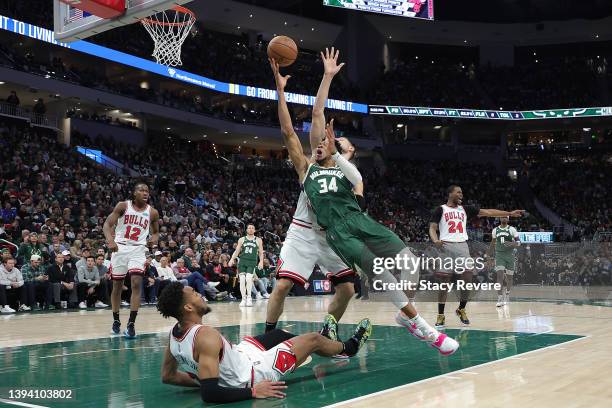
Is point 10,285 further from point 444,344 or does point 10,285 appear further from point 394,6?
point 394,6

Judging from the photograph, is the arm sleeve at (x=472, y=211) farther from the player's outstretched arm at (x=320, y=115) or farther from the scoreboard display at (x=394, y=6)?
the scoreboard display at (x=394, y=6)

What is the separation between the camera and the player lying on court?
4.09 metres

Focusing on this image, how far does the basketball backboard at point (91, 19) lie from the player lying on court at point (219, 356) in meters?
3.99

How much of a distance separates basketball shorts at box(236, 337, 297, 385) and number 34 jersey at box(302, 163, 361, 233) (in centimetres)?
161

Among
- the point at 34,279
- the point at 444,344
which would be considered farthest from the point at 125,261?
the point at 34,279

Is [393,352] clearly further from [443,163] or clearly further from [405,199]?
[443,163]

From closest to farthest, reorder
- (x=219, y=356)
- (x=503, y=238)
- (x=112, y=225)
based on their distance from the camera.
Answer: (x=219, y=356) < (x=112, y=225) < (x=503, y=238)

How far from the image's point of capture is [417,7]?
115ft

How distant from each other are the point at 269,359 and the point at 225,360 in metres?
0.37

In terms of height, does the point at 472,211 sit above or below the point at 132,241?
above

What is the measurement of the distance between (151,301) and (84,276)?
1.86 metres

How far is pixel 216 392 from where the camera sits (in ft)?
13.3

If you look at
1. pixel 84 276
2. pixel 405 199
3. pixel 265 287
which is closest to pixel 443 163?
pixel 405 199

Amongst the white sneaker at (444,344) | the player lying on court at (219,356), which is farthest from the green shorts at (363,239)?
the player lying on court at (219,356)
